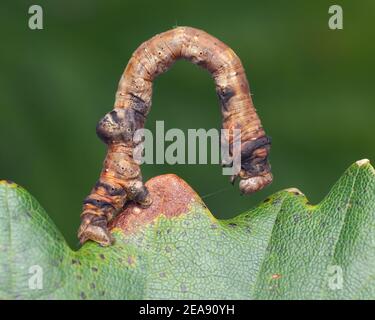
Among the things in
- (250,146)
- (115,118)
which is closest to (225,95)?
(250,146)

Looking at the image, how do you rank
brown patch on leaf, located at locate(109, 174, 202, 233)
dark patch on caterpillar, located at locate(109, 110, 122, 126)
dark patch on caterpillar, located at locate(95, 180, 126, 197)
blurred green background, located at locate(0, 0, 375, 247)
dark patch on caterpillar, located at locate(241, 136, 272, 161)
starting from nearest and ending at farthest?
brown patch on leaf, located at locate(109, 174, 202, 233) → dark patch on caterpillar, located at locate(95, 180, 126, 197) → dark patch on caterpillar, located at locate(109, 110, 122, 126) → dark patch on caterpillar, located at locate(241, 136, 272, 161) → blurred green background, located at locate(0, 0, 375, 247)

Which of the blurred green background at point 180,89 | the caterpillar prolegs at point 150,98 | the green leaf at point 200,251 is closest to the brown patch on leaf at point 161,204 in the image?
the green leaf at point 200,251

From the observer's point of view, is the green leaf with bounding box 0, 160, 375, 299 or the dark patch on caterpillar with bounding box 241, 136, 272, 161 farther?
the dark patch on caterpillar with bounding box 241, 136, 272, 161

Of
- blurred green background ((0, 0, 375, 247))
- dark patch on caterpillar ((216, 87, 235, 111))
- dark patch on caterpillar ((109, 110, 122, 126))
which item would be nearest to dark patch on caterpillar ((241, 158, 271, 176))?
dark patch on caterpillar ((216, 87, 235, 111))

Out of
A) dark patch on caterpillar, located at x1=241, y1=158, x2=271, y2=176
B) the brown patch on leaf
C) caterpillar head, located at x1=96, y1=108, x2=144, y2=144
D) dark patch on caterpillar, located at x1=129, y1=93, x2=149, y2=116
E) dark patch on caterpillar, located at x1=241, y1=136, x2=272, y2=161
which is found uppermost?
dark patch on caterpillar, located at x1=129, y1=93, x2=149, y2=116

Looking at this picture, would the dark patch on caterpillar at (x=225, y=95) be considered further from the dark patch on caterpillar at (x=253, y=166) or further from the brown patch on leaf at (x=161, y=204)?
the brown patch on leaf at (x=161, y=204)

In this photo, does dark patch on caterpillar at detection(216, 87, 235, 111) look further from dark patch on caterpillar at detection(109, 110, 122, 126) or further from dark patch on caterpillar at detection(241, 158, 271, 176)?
dark patch on caterpillar at detection(109, 110, 122, 126)

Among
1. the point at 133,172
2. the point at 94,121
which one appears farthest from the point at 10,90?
the point at 133,172
